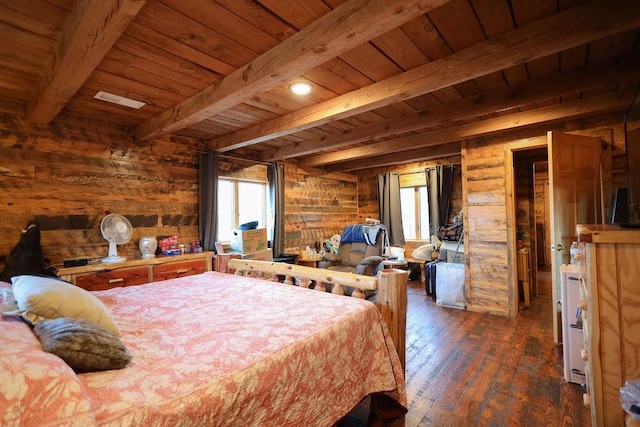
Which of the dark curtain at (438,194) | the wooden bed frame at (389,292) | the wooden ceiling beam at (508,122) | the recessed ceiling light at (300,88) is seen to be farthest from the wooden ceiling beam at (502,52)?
the dark curtain at (438,194)

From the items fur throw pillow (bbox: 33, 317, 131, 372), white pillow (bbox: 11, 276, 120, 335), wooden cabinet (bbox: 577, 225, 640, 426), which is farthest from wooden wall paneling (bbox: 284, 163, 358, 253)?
wooden cabinet (bbox: 577, 225, 640, 426)

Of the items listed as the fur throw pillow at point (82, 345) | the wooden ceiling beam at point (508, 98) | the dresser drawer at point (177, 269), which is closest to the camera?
the fur throw pillow at point (82, 345)

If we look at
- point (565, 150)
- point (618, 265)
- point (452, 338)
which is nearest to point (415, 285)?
point (452, 338)

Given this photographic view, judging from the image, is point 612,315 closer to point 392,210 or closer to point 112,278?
point 112,278

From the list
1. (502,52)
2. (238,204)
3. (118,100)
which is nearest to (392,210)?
(238,204)

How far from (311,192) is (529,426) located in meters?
4.30

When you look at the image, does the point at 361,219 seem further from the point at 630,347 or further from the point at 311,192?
the point at 630,347

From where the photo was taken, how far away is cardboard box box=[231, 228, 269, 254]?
3760 millimetres

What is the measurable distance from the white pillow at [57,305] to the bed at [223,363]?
6 cm

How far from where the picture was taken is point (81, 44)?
150cm

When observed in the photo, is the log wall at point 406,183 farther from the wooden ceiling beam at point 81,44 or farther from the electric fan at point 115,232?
the wooden ceiling beam at point 81,44

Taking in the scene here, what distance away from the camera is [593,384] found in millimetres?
1178

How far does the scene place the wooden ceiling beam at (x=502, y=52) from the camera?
1.46m

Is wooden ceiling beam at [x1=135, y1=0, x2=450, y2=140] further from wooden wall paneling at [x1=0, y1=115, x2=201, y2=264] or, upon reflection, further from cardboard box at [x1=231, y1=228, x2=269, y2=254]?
cardboard box at [x1=231, y1=228, x2=269, y2=254]
